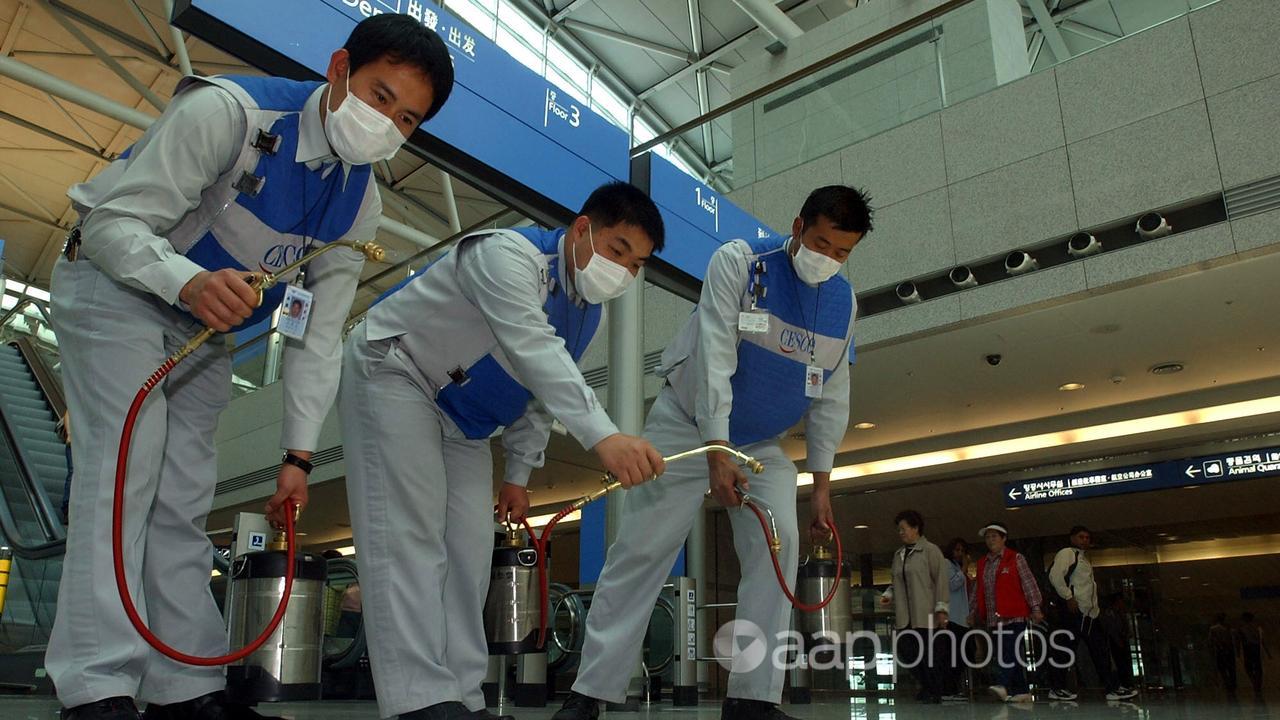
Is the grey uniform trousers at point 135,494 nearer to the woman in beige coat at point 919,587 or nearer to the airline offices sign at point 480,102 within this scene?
the airline offices sign at point 480,102

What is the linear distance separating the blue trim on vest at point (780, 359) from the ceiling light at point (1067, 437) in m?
6.19

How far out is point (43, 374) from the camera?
434 inches

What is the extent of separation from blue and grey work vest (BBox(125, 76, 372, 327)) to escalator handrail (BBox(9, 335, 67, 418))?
9371 millimetres

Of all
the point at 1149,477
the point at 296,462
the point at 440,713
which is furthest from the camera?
the point at 1149,477

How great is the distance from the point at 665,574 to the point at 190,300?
185 cm

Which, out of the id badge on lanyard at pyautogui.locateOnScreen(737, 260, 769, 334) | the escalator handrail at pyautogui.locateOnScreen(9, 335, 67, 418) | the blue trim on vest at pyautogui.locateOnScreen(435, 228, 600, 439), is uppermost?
the escalator handrail at pyautogui.locateOnScreen(9, 335, 67, 418)

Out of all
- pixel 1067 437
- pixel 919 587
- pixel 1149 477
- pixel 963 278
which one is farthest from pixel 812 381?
pixel 1149 477

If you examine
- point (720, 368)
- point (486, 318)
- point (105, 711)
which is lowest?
point (105, 711)

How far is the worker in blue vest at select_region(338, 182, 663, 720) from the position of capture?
2229 millimetres

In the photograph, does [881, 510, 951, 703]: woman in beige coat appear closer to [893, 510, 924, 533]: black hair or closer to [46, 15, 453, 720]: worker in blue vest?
[893, 510, 924, 533]: black hair

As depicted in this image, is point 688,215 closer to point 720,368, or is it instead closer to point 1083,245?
point 1083,245

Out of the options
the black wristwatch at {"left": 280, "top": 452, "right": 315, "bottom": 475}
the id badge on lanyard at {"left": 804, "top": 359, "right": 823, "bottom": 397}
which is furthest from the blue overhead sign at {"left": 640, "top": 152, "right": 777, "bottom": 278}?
the black wristwatch at {"left": 280, "top": 452, "right": 315, "bottom": 475}

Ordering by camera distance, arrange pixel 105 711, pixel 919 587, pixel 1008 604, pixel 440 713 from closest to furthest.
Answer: pixel 105 711 → pixel 440 713 → pixel 919 587 → pixel 1008 604

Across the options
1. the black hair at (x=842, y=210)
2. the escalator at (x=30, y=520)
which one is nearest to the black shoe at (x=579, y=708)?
the black hair at (x=842, y=210)
